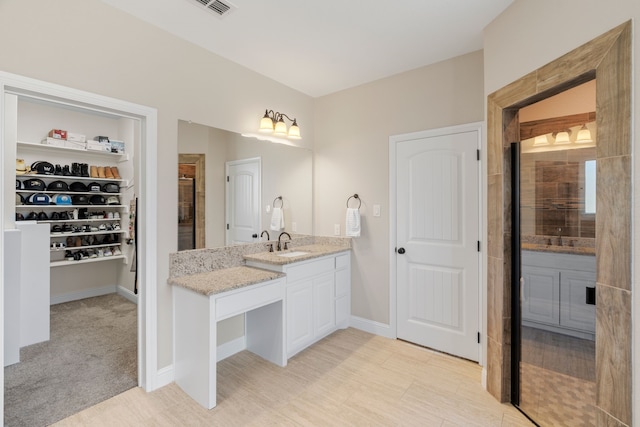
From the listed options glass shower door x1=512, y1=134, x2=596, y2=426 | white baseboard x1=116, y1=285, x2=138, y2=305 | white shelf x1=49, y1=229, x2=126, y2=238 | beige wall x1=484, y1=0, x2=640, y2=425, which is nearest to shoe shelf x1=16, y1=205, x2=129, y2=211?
white shelf x1=49, y1=229, x2=126, y2=238

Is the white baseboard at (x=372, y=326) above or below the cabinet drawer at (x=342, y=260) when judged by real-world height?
below

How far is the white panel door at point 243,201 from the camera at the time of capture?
2.84 m

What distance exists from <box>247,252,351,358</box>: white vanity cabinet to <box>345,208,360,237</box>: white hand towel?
0.83ft

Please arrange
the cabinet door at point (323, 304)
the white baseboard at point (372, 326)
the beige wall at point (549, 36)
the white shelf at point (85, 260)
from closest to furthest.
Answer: the beige wall at point (549, 36) < the cabinet door at point (323, 304) < the white baseboard at point (372, 326) < the white shelf at point (85, 260)

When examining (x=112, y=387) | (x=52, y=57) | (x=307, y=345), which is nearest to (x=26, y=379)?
(x=112, y=387)

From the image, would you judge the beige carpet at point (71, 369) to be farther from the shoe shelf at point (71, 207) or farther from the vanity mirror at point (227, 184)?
the shoe shelf at point (71, 207)

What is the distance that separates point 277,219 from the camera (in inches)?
130

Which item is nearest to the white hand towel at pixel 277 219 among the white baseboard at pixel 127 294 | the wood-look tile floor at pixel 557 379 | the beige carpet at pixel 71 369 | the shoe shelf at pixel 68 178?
the beige carpet at pixel 71 369

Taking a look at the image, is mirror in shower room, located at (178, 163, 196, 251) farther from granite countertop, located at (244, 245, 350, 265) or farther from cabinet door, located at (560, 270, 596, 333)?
cabinet door, located at (560, 270, 596, 333)

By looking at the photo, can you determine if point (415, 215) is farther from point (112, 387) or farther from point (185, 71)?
point (112, 387)

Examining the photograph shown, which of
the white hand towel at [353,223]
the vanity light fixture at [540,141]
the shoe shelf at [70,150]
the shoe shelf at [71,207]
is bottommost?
the white hand towel at [353,223]

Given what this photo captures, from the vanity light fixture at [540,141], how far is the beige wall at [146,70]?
234 cm

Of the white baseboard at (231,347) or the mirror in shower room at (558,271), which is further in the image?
the white baseboard at (231,347)

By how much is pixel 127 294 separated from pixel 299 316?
3.26 m
